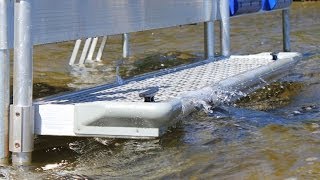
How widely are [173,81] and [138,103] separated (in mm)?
1566

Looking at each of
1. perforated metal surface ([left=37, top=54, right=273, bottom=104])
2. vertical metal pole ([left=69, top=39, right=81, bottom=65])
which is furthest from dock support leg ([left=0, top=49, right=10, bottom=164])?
vertical metal pole ([left=69, top=39, right=81, bottom=65])

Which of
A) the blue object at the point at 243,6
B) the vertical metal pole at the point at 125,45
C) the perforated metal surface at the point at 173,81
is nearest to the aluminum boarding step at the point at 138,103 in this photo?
the perforated metal surface at the point at 173,81

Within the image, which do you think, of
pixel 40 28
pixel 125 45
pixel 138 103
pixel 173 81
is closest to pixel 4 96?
pixel 40 28

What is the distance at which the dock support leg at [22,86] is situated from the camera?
4.05m

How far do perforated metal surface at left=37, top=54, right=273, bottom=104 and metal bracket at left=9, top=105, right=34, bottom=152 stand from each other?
0.97 feet

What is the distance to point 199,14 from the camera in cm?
730

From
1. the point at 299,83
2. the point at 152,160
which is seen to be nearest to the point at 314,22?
the point at 299,83

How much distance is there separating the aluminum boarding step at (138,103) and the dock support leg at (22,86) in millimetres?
90

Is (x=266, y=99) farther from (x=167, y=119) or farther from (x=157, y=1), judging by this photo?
(x=167, y=119)

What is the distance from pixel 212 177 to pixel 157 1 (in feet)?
9.32

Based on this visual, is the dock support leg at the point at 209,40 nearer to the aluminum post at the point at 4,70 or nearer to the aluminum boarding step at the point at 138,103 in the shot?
the aluminum boarding step at the point at 138,103

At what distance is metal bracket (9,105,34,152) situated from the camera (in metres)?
4.04

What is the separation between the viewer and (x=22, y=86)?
4.06 meters

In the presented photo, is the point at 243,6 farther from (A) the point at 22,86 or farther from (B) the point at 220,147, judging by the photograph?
(A) the point at 22,86
